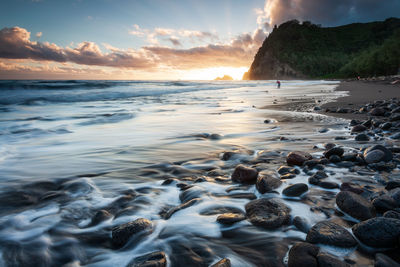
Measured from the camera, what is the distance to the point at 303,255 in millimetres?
1181

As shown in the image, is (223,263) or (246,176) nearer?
(223,263)

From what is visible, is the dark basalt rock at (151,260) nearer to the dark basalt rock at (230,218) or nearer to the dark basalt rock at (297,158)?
the dark basalt rock at (230,218)

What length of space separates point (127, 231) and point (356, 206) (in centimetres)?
163

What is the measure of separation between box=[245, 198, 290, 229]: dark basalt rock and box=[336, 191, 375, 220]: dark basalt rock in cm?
40

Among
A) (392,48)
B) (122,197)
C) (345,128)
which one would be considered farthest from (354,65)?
(122,197)

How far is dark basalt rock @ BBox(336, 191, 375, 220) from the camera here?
1.53m

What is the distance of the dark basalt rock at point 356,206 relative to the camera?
1.53m

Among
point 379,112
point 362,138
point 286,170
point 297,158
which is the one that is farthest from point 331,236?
point 379,112

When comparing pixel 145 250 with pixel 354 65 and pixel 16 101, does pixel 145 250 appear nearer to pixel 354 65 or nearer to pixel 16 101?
pixel 16 101

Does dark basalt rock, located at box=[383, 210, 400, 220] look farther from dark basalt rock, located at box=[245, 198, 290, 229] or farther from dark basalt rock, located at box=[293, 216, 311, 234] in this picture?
dark basalt rock, located at box=[245, 198, 290, 229]

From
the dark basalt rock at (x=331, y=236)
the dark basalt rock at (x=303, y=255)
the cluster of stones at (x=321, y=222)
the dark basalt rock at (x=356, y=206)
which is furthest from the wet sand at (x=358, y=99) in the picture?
the dark basalt rock at (x=303, y=255)

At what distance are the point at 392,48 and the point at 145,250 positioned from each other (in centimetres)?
6687

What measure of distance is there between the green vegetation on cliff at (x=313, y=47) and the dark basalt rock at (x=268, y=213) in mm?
118623

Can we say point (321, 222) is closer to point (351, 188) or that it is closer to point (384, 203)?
point (384, 203)
